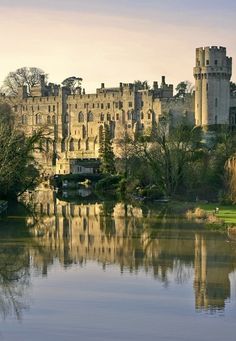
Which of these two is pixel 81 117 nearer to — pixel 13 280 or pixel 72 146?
pixel 72 146

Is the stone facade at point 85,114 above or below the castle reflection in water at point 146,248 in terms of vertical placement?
above

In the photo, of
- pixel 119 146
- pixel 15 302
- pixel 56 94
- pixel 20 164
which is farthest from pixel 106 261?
pixel 56 94

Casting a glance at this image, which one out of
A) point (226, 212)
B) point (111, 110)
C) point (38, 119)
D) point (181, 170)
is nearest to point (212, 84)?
point (111, 110)

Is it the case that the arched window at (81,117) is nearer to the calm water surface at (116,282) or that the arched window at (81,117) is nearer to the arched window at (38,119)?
the arched window at (38,119)

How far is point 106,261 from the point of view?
21.7 meters

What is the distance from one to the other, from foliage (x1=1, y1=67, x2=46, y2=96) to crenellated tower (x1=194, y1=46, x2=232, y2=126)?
31.9 metres

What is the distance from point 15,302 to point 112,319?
2.69m

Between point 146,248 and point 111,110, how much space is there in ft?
222

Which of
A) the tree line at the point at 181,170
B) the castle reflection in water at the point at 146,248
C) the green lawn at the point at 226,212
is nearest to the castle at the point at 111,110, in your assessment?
the tree line at the point at 181,170

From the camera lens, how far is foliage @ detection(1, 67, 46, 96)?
102 metres

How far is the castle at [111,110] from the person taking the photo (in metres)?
75.9

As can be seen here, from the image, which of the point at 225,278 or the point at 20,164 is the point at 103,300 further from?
the point at 20,164

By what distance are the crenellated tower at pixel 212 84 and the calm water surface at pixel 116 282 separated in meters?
45.9

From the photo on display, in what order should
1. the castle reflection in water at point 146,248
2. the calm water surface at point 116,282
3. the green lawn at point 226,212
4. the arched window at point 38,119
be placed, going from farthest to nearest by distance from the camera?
the arched window at point 38,119 < the green lawn at point 226,212 < the castle reflection in water at point 146,248 < the calm water surface at point 116,282
